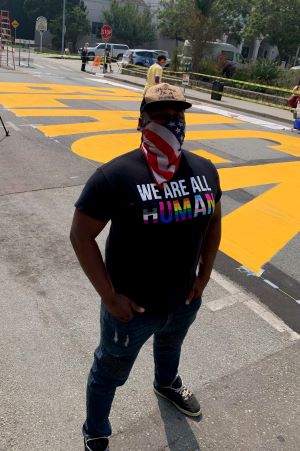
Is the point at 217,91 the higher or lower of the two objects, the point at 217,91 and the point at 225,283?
the higher

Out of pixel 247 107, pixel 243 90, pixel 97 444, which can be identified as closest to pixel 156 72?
pixel 247 107

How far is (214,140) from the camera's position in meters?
11.2

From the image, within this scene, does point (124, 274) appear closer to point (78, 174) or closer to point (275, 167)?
point (78, 174)

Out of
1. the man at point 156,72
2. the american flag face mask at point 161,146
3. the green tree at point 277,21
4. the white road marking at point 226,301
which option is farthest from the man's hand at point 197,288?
the green tree at point 277,21

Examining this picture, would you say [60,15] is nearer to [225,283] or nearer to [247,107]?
[247,107]

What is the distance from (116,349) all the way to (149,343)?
1.24 m

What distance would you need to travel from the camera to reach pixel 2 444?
8.00ft

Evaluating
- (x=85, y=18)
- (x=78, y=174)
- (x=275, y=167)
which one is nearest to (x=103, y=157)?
(x=78, y=174)

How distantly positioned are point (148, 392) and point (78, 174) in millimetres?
5039

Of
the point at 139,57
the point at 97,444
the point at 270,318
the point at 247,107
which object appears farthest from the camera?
the point at 139,57

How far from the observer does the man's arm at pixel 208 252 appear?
7.82 feet

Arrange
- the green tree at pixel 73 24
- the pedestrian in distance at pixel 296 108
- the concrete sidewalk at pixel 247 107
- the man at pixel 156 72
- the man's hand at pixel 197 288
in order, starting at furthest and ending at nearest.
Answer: the green tree at pixel 73 24 < the concrete sidewalk at pixel 247 107 < the pedestrian in distance at pixel 296 108 < the man at pixel 156 72 < the man's hand at pixel 197 288

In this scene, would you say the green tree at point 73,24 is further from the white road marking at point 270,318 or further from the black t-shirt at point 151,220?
the black t-shirt at point 151,220

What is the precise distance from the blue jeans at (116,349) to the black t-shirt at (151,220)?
12 cm
